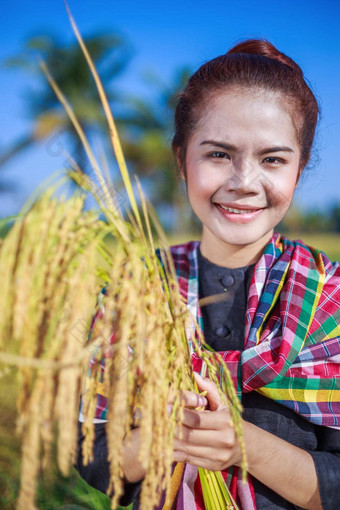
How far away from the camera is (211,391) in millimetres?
1102

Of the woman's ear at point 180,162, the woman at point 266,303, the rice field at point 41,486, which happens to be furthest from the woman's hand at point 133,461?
the woman's ear at point 180,162

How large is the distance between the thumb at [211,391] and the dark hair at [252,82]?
79cm

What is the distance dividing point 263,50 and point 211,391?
1150mm

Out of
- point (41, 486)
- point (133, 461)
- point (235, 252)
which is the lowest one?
point (41, 486)

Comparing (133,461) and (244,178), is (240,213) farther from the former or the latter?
(133,461)

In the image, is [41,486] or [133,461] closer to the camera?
[133,461]

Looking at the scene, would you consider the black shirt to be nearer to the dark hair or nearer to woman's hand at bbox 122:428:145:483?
woman's hand at bbox 122:428:145:483

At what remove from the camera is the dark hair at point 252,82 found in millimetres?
1365

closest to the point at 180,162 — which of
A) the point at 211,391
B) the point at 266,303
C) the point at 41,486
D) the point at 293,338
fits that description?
the point at 266,303

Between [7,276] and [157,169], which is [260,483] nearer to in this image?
[7,276]

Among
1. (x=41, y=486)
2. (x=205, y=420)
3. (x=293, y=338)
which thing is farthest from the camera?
(x=41, y=486)

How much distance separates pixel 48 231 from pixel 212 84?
35.3 inches

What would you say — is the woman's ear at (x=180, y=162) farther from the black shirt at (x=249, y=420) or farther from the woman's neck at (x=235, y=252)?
the black shirt at (x=249, y=420)

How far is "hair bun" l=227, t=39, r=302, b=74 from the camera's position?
4.94 feet
